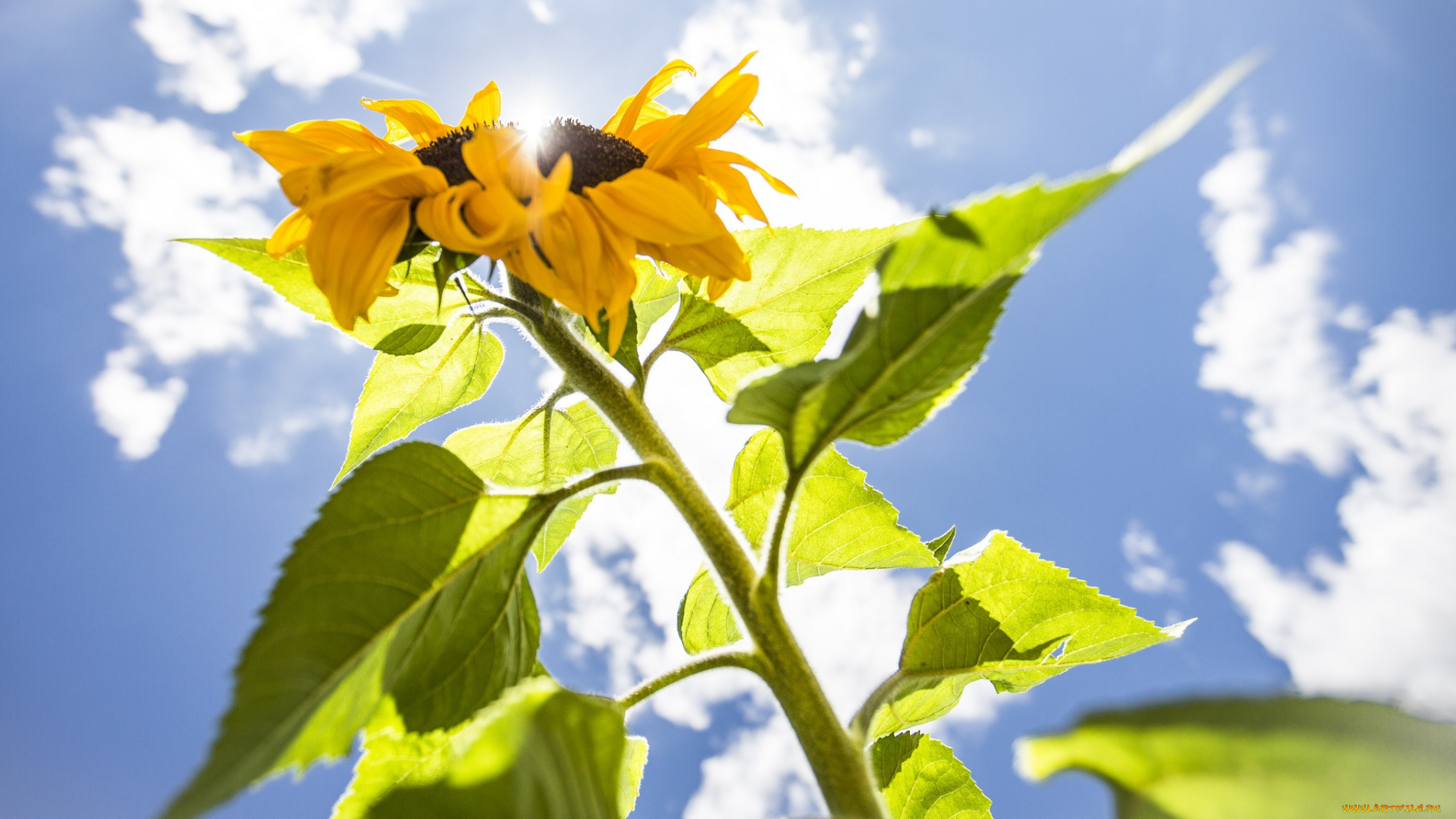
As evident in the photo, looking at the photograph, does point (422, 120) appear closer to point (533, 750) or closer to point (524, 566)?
point (524, 566)

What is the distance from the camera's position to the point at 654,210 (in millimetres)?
1146

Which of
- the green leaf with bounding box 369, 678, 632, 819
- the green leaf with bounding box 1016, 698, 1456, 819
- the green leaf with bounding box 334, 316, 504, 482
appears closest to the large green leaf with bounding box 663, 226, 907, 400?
the green leaf with bounding box 334, 316, 504, 482

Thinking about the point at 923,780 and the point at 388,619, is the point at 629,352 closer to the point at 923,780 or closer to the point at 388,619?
the point at 388,619

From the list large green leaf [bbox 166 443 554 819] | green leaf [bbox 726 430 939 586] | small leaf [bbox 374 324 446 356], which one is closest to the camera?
large green leaf [bbox 166 443 554 819]

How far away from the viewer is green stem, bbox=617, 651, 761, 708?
3.47ft

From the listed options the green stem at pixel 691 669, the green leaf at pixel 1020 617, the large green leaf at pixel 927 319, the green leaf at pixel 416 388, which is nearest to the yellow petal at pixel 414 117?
the green leaf at pixel 416 388

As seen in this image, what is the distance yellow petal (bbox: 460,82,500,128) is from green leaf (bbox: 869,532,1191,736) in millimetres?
1164

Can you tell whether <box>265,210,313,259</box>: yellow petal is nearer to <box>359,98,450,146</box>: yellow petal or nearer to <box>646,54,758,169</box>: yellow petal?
<box>359,98,450,146</box>: yellow petal

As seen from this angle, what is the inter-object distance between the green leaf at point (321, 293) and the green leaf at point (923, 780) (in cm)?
112

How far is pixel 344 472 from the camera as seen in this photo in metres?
1.66

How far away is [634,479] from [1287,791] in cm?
77

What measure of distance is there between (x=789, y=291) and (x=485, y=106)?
2.32ft

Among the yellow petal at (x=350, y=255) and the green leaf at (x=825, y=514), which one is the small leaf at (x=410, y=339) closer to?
the yellow petal at (x=350, y=255)

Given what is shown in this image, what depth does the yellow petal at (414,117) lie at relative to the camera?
4.95 ft
